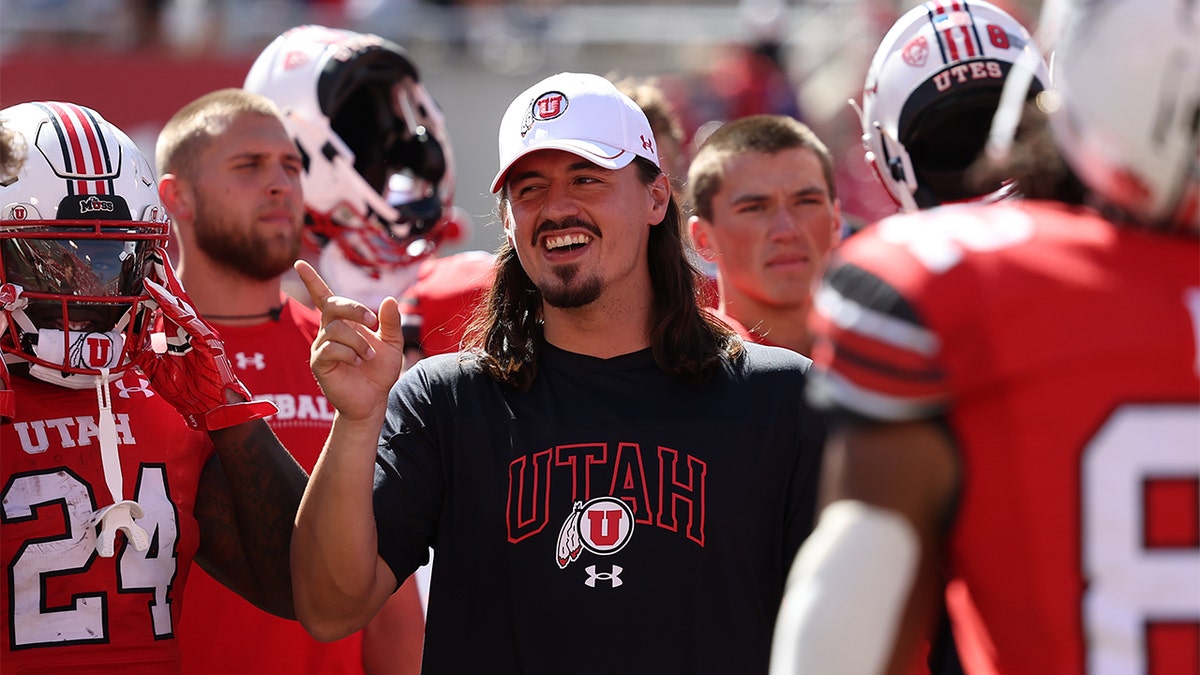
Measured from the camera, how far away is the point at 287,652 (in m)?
3.58

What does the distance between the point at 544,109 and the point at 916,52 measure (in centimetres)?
100

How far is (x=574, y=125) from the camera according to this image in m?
3.01

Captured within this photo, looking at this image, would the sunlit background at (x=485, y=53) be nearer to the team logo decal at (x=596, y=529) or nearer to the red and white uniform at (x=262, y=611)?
the red and white uniform at (x=262, y=611)

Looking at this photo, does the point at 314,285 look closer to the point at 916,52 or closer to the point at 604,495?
the point at 604,495

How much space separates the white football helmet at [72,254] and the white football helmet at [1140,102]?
1.83 meters

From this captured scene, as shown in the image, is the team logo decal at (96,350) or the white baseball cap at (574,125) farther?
the white baseball cap at (574,125)

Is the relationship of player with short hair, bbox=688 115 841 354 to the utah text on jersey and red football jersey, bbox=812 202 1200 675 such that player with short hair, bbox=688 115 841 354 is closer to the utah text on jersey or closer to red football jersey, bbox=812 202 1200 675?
the utah text on jersey

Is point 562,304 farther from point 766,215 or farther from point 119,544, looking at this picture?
point 766,215

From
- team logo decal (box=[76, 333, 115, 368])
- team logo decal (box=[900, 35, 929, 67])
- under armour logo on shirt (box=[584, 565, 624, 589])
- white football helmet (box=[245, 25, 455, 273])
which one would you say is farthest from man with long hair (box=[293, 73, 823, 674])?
white football helmet (box=[245, 25, 455, 273])

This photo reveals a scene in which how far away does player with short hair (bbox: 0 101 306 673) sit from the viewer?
2.76m

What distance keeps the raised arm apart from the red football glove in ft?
1.17

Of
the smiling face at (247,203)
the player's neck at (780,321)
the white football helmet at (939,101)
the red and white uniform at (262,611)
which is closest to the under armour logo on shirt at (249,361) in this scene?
the red and white uniform at (262,611)

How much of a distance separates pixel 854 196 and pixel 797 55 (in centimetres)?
178

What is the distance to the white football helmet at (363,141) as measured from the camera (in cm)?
483
